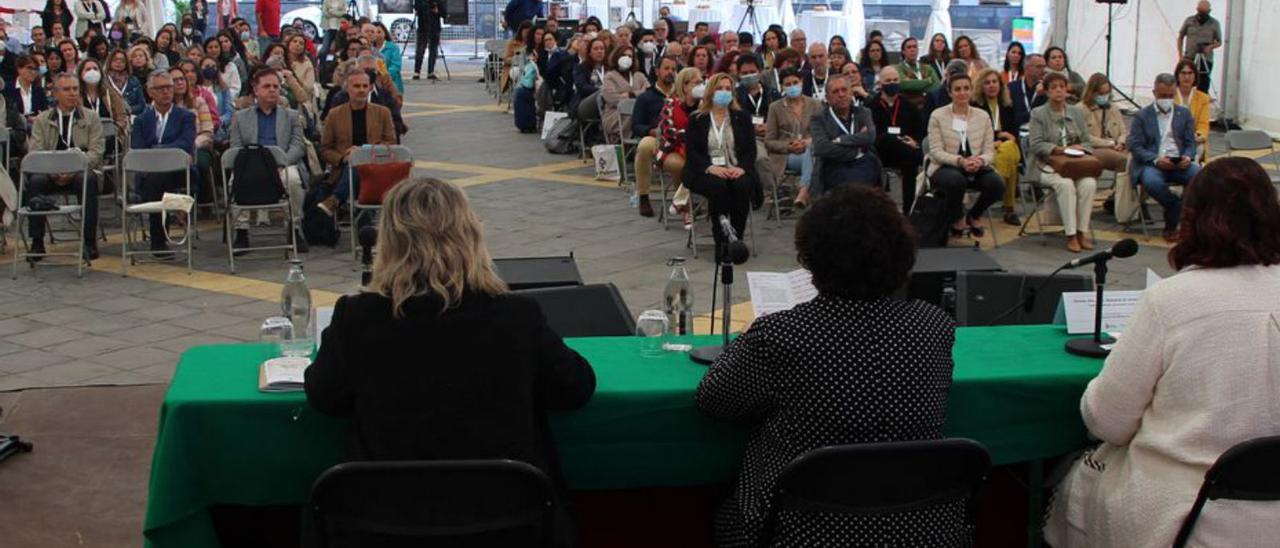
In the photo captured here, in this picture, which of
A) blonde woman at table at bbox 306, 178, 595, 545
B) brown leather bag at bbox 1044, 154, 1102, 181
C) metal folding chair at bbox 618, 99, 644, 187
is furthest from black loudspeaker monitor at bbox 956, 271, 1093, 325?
metal folding chair at bbox 618, 99, 644, 187

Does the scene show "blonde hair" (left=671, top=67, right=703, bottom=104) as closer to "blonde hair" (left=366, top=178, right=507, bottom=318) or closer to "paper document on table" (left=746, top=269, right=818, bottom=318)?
"paper document on table" (left=746, top=269, right=818, bottom=318)

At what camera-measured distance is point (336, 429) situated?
11.9ft

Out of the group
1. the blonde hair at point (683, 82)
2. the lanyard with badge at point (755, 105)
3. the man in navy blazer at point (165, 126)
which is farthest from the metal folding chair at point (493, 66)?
the man in navy blazer at point (165, 126)

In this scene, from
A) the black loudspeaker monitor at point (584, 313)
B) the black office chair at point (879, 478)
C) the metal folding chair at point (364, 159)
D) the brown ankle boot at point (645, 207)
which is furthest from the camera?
the brown ankle boot at point (645, 207)

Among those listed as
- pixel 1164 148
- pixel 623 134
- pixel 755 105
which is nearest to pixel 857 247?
pixel 1164 148

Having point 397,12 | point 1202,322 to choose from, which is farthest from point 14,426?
point 397,12

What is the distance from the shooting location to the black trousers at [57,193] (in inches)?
390

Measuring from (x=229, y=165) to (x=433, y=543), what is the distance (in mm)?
7242

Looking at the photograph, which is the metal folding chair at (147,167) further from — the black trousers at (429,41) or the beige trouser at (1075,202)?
the black trousers at (429,41)

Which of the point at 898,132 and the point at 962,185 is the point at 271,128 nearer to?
the point at 898,132

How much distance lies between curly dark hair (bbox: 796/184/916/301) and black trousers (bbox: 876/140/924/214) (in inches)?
308

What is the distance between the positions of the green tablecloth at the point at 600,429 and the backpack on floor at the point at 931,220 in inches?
213

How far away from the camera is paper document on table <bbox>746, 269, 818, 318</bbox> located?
399cm

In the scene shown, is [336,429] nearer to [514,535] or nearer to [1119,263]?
[514,535]
